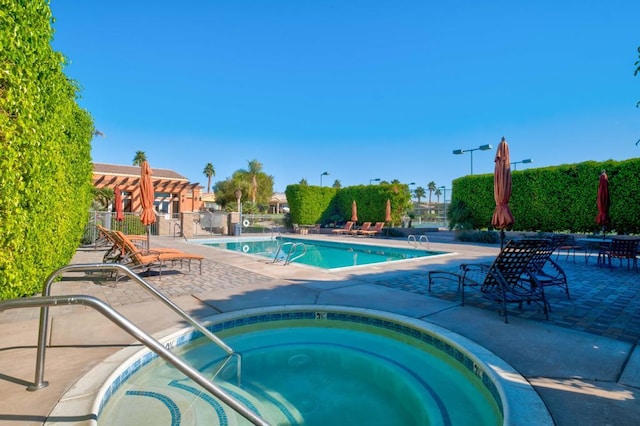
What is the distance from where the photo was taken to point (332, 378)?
143 inches

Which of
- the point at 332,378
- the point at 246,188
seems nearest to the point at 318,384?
the point at 332,378

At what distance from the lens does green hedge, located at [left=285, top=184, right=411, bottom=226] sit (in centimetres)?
2452

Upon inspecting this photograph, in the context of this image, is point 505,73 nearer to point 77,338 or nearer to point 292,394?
point 292,394

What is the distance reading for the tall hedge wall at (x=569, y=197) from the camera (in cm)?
1423

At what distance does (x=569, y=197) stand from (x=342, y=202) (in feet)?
54.0

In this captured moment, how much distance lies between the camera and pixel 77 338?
3.77 meters

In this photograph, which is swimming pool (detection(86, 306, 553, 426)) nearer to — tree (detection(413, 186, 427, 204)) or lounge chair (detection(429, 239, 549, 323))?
lounge chair (detection(429, 239, 549, 323))

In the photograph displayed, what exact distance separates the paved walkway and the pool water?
1.59ft

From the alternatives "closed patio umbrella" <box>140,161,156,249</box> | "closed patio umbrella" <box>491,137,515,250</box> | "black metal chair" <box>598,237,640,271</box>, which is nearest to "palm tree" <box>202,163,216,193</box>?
"closed patio umbrella" <box>140,161,156,249</box>

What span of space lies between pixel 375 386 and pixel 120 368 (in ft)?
8.57

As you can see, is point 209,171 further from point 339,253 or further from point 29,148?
point 29,148

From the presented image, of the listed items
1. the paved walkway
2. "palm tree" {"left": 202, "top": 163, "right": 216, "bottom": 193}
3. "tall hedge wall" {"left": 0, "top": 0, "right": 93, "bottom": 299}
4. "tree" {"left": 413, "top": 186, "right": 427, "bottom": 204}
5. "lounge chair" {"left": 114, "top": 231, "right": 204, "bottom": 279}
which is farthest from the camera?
"tree" {"left": 413, "top": 186, "right": 427, "bottom": 204}

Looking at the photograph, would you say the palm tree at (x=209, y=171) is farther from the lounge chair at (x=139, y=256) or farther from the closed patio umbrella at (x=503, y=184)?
the closed patio umbrella at (x=503, y=184)

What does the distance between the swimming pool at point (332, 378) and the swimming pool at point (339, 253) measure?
568 cm
